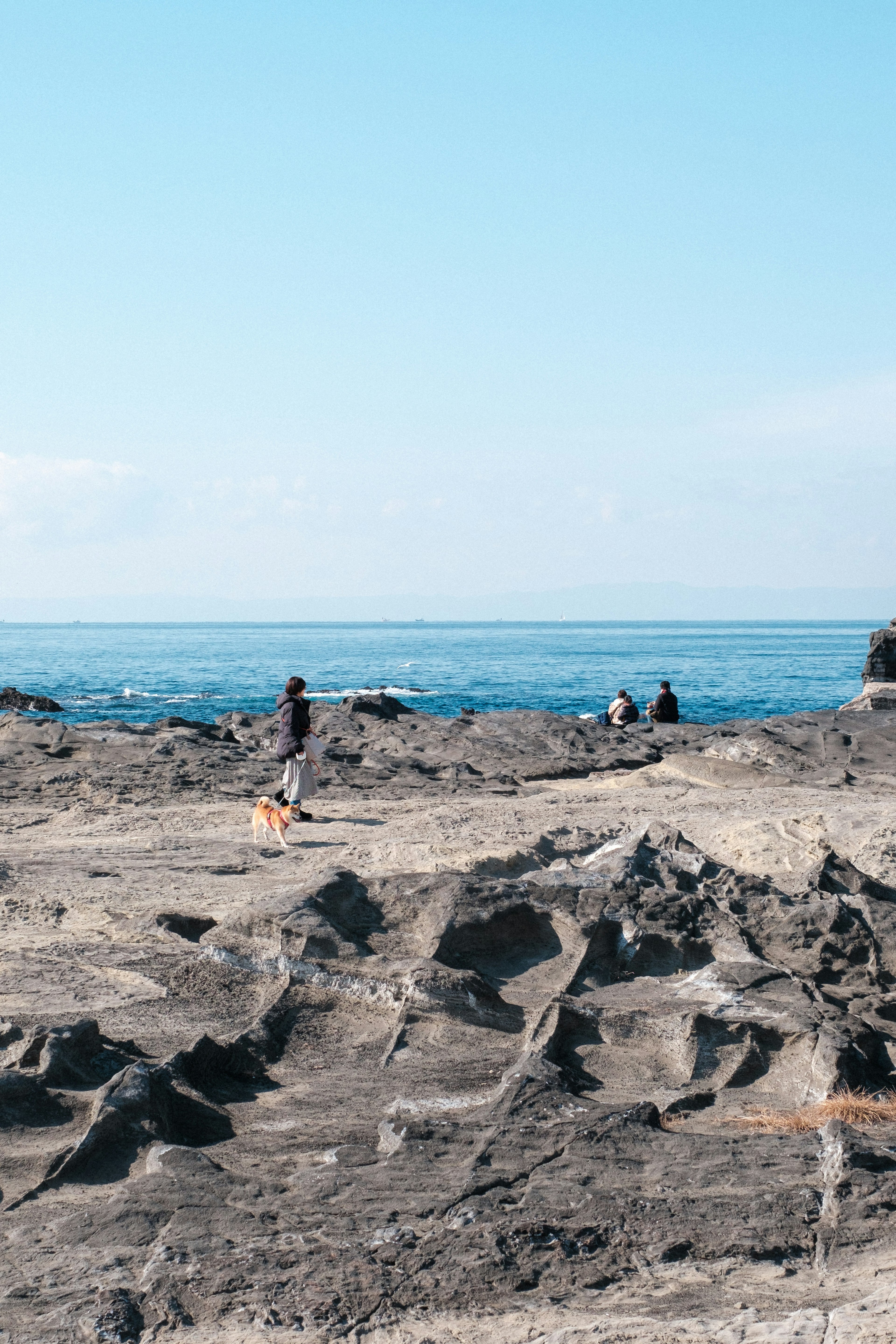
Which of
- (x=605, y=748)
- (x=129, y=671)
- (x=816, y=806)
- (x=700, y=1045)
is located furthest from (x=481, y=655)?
(x=700, y=1045)

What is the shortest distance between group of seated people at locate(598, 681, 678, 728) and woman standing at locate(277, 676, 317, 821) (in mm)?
12340

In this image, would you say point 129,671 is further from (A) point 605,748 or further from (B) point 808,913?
(B) point 808,913

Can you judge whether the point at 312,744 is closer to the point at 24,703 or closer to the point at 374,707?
the point at 374,707

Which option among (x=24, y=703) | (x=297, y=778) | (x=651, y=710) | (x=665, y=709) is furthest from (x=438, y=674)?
(x=297, y=778)

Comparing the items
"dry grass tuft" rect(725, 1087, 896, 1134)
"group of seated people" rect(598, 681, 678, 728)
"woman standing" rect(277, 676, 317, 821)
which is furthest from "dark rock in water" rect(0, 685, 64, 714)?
"dry grass tuft" rect(725, 1087, 896, 1134)

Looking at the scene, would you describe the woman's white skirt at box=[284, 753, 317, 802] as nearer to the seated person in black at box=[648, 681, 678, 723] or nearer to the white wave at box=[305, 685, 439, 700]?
the seated person in black at box=[648, 681, 678, 723]

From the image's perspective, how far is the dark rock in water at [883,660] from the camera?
28609 millimetres

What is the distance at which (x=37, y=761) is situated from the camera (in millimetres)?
16984

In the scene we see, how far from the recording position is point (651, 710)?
78.3 feet

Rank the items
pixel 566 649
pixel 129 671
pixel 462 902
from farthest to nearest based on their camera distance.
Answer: pixel 566 649 → pixel 129 671 → pixel 462 902

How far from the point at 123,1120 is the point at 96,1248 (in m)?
0.87

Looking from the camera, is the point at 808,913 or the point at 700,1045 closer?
the point at 700,1045

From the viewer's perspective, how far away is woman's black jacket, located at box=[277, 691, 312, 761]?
1164cm

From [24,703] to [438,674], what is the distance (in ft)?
123
